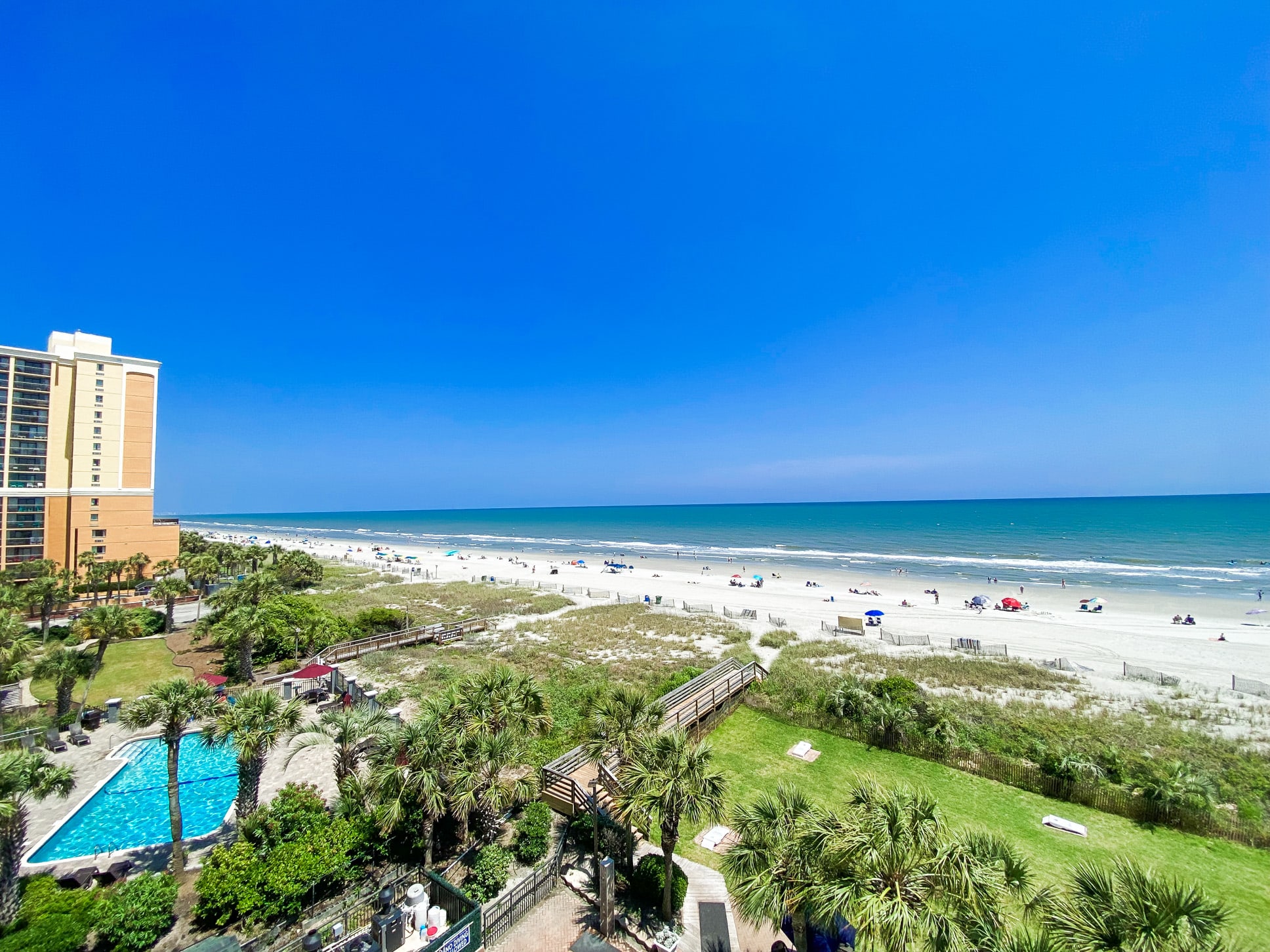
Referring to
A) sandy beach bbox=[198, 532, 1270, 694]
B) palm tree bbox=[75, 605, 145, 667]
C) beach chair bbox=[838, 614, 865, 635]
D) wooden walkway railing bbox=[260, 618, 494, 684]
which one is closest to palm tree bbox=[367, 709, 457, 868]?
wooden walkway railing bbox=[260, 618, 494, 684]

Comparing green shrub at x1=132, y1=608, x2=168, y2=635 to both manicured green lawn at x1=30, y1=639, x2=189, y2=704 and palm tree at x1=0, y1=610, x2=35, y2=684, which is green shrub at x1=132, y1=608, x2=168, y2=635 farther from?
palm tree at x1=0, y1=610, x2=35, y2=684

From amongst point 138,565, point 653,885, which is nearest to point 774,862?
point 653,885

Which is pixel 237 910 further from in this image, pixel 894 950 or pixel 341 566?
pixel 341 566

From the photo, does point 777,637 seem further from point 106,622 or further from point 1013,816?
point 106,622

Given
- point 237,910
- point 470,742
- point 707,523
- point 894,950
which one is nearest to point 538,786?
point 470,742

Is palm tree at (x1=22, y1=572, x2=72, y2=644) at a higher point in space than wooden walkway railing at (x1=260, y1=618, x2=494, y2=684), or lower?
higher

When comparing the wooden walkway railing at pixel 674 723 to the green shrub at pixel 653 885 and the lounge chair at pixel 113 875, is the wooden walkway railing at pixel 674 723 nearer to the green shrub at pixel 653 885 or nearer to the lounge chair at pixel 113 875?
the green shrub at pixel 653 885
